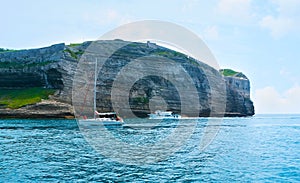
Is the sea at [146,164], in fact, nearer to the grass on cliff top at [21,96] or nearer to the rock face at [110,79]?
the rock face at [110,79]

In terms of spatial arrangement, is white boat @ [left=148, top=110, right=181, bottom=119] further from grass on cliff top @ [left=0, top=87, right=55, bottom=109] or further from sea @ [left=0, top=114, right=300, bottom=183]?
sea @ [left=0, top=114, right=300, bottom=183]

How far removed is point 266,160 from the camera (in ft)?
112

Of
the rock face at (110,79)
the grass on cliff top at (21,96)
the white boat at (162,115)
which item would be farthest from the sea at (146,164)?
the white boat at (162,115)

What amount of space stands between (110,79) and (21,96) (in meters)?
42.9

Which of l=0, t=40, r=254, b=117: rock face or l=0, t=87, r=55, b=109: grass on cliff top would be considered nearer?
l=0, t=87, r=55, b=109: grass on cliff top

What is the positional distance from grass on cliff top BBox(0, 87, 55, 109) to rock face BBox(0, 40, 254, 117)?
3180 millimetres

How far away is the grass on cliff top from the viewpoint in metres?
137

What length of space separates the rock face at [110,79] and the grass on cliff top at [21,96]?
10.4ft

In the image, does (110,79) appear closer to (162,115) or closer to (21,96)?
(162,115)

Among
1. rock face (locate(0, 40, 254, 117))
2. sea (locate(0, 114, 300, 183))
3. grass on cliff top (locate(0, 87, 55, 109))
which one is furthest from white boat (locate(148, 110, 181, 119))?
sea (locate(0, 114, 300, 183))

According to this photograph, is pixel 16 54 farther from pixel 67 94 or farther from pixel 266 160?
pixel 266 160

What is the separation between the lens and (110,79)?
161250 millimetres

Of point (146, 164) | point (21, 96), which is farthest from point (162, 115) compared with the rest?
point (146, 164)

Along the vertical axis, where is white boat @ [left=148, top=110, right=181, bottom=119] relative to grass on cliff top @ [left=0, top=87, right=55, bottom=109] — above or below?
below
